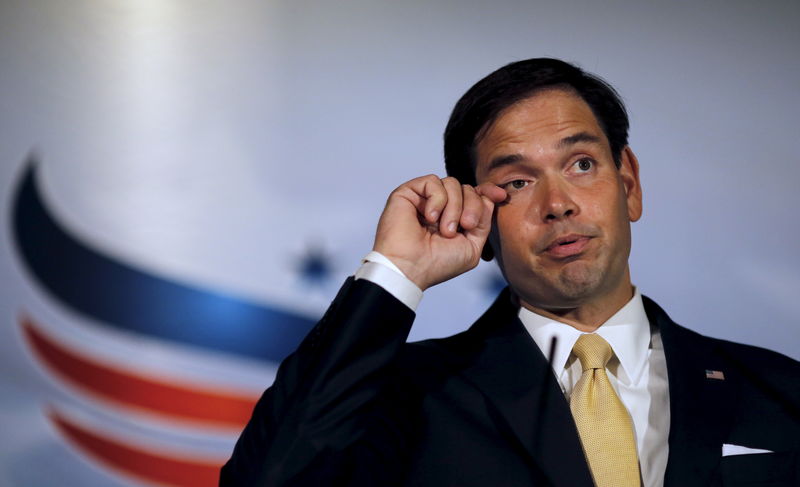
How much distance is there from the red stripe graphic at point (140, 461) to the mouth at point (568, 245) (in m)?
1.18

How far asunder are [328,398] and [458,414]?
29 centimetres

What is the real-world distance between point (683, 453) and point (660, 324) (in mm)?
309

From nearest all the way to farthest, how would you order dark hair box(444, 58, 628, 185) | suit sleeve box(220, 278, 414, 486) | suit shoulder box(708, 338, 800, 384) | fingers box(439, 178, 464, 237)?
suit sleeve box(220, 278, 414, 486) < fingers box(439, 178, 464, 237) < suit shoulder box(708, 338, 800, 384) < dark hair box(444, 58, 628, 185)

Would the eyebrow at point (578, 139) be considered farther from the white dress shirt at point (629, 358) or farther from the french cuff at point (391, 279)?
the french cuff at point (391, 279)

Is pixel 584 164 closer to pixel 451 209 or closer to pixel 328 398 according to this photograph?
pixel 451 209

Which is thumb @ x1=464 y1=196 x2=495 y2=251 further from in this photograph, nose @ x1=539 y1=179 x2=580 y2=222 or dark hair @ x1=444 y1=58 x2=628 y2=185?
dark hair @ x1=444 y1=58 x2=628 y2=185

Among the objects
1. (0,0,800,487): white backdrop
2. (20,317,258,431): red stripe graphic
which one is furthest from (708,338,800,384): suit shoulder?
(20,317,258,431): red stripe graphic

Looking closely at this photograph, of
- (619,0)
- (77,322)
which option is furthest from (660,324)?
(77,322)

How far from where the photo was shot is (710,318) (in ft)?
7.49

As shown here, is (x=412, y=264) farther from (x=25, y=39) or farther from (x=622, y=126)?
(x=25, y=39)

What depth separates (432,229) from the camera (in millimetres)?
1521

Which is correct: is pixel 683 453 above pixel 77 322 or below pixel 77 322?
below

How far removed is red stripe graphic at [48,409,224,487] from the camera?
2.20m

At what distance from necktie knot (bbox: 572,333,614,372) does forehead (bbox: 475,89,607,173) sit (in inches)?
14.5
